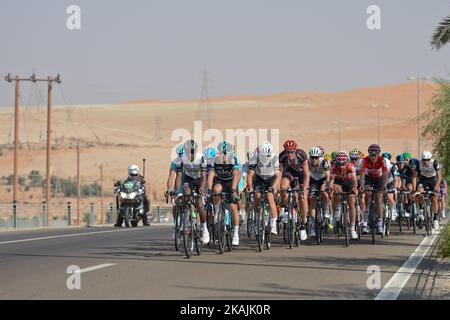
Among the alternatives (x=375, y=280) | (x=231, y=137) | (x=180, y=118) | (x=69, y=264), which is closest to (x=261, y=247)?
(x=69, y=264)

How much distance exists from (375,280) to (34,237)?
41.9ft

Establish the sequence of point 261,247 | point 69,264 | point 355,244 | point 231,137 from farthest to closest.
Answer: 1. point 231,137
2. point 355,244
3. point 261,247
4. point 69,264

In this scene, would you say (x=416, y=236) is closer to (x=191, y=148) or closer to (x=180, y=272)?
(x=191, y=148)

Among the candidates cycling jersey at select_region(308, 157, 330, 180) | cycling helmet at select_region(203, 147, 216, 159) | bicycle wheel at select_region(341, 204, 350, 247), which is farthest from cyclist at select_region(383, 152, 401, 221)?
cycling helmet at select_region(203, 147, 216, 159)

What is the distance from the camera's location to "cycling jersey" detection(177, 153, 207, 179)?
55.2 feet

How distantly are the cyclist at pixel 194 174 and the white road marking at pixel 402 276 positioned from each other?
3.42 m

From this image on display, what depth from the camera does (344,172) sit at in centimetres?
2028

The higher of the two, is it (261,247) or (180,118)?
(180,118)

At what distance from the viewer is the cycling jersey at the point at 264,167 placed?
18.2 m

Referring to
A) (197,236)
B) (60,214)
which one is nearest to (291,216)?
(197,236)

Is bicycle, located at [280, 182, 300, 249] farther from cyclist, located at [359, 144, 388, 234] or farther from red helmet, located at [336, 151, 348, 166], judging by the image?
cyclist, located at [359, 144, 388, 234]

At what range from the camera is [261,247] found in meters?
18.0

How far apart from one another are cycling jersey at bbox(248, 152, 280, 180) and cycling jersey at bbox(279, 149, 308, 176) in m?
0.89

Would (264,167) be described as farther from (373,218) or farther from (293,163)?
(373,218)
